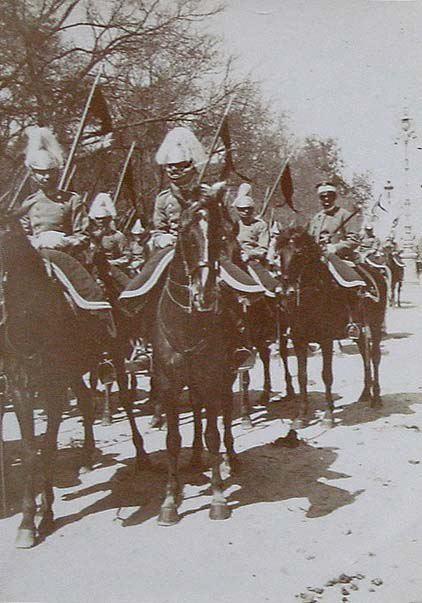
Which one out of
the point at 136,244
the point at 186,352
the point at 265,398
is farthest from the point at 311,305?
the point at 136,244

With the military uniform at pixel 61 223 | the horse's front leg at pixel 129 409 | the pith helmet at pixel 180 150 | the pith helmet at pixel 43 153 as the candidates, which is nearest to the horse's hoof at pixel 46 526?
the horse's front leg at pixel 129 409

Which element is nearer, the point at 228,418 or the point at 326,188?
the point at 228,418

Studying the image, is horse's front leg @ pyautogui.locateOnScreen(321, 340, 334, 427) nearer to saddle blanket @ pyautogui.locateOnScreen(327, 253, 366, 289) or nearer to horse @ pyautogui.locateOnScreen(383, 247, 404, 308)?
saddle blanket @ pyautogui.locateOnScreen(327, 253, 366, 289)

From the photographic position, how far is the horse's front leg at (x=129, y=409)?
6016 mm

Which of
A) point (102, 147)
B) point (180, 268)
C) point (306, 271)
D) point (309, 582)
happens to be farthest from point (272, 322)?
point (309, 582)

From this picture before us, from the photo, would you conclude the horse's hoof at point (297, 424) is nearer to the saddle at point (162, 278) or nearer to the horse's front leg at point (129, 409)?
the horse's front leg at point (129, 409)

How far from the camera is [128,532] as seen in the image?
4816 mm

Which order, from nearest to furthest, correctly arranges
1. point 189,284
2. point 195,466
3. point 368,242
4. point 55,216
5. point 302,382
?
point 189,284 < point 55,216 < point 195,466 < point 302,382 < point 368,242

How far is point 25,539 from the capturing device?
4598mm

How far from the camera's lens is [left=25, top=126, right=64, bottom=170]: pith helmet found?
17.7 ft

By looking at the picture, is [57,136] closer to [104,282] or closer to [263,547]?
[104,282]

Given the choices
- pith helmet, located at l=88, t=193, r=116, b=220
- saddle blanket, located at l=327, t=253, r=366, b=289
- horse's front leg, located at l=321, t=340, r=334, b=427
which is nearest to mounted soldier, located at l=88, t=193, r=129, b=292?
pith helmet, located at l=88, t=193, r=116, b=220

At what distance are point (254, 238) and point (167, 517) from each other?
12.8 feet

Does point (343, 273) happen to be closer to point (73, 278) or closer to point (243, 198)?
point (243, 198)
